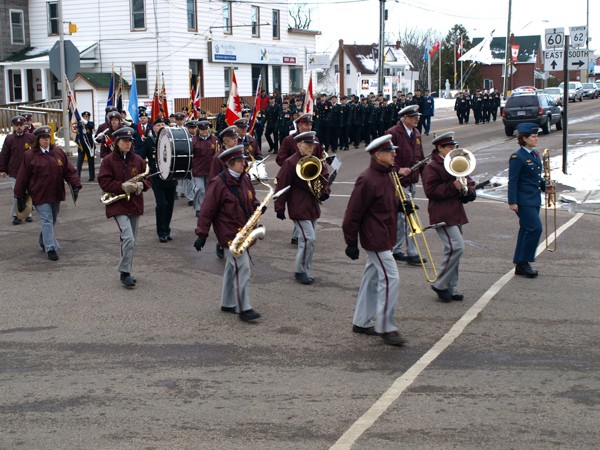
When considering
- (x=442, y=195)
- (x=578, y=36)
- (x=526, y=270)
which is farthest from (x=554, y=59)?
(x=442, y=195)

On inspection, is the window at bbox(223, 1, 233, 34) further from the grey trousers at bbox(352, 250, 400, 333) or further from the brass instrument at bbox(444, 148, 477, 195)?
the grey trousers at bbox(352, 250, 400, 333)

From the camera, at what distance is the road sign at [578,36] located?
20.3m

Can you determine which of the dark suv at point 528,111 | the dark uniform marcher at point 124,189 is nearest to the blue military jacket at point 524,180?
the dark uniform marcher at point 124,189

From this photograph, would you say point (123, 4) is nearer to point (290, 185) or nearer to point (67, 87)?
point (67, 87)

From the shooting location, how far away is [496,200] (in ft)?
57.2

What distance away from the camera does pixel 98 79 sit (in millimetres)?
38625

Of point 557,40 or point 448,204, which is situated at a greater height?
point 557,40

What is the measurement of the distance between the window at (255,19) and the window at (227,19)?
70.0 inches

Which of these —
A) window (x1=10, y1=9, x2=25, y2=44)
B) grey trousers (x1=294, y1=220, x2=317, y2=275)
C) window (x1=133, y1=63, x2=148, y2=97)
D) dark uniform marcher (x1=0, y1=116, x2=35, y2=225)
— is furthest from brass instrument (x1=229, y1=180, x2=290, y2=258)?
window (x1=10, y1=9, x2=25, y2=44)

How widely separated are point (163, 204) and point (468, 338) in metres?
6.39

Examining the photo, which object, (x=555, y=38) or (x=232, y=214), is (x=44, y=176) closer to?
(x=232, y=214)

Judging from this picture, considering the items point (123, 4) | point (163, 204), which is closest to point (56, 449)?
point (163, 204)

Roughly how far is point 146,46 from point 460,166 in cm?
3277

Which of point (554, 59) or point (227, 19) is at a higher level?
point (227, 19)
